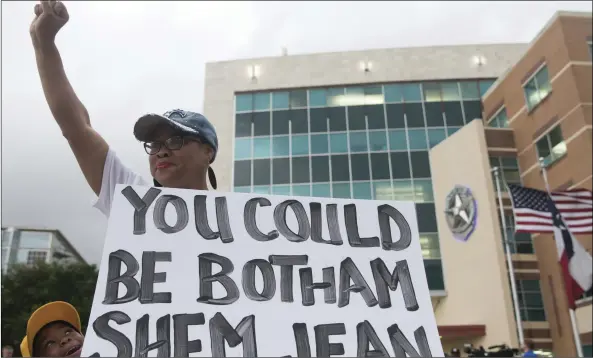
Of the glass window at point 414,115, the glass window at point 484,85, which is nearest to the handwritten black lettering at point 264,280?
the glass window at point 414,115

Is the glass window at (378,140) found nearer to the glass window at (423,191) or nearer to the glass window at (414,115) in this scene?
the glass window at (414,115)

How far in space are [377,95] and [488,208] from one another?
1137 centimetres

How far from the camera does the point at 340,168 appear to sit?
2975 cm

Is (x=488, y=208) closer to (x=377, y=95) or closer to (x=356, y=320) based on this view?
(x=377, y=95)

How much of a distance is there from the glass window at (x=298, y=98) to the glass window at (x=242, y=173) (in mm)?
4494

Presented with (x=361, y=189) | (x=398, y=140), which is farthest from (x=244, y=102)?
(x=398, y=140)

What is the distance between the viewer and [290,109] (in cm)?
3169

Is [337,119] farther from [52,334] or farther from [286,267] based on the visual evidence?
[286,267]

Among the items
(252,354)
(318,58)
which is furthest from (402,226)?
(318,58)

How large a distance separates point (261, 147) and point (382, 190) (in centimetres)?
735

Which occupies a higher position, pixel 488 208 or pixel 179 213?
pixel 488 208

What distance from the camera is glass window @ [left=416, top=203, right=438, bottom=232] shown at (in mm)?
27984

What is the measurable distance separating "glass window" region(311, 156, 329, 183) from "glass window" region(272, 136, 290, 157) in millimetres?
1655

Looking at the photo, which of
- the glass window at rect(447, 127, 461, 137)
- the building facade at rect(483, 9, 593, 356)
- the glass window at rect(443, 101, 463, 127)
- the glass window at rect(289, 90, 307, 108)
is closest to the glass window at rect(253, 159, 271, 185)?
the glass window at rect(289, 90, 307, 108)
